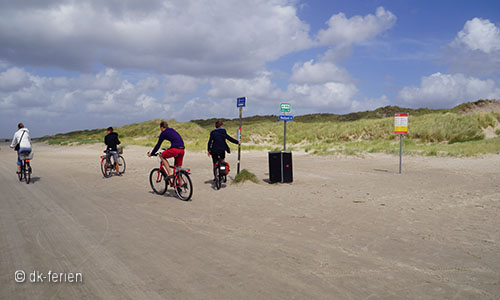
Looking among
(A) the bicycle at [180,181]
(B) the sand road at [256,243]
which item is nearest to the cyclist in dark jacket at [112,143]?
(B) the sand road at [256,243]

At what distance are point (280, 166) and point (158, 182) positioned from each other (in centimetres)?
425

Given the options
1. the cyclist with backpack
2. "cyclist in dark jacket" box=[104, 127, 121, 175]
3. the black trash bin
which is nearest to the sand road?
the black trash bin

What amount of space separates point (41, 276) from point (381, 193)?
29.7ft

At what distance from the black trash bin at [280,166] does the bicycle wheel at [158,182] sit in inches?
151

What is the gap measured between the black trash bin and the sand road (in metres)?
1.05

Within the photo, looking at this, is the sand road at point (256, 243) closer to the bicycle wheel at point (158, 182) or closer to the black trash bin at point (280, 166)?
the bicycle wheel at point (158, 182)

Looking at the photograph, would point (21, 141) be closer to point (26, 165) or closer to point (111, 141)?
point (26, 165)

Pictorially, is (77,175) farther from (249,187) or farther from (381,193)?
(381,193)

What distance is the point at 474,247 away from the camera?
5625 millimetres

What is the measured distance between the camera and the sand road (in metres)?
4.12

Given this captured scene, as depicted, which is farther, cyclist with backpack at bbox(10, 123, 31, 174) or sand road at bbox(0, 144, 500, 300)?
cyclist with backpack at bbox(10, 123, 31, 174)

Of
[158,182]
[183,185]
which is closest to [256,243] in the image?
[183,185]

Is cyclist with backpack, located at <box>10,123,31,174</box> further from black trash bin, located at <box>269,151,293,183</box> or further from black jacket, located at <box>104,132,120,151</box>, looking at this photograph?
black trash bin, located at <box>269,151,293,183</box>

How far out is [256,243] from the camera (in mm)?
5789
